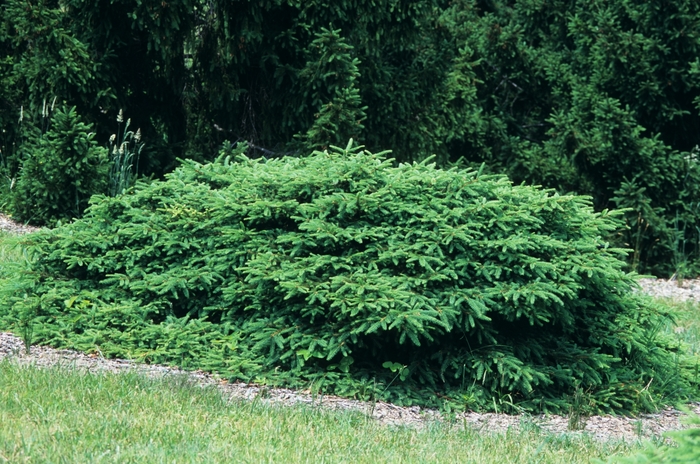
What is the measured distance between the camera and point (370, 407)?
496cm

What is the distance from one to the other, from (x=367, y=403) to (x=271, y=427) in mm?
1017

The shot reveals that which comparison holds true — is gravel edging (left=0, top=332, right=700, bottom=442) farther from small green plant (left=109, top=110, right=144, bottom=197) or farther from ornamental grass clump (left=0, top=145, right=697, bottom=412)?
small green plant (left=109, top=110, right=144, bottom=197)

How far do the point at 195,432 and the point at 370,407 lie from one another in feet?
4.32

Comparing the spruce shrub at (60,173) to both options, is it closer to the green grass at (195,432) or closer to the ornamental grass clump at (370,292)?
the ornamental grass clump at (370,292)

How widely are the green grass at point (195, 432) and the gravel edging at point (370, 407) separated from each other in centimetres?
19

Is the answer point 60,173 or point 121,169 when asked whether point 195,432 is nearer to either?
point 121,169

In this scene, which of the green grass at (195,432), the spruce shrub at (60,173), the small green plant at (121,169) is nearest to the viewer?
the green grass at (195,432)

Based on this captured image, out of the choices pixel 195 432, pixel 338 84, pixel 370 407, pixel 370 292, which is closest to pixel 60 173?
pixel 338 84

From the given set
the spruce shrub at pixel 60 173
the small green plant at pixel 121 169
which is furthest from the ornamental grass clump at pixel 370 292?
the spruce shrub at pixel 60 173

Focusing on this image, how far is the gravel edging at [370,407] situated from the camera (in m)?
4.88

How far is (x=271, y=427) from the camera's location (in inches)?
165

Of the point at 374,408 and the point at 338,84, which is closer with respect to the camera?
the point at 374,408

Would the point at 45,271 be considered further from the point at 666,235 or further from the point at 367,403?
the point at 666,235

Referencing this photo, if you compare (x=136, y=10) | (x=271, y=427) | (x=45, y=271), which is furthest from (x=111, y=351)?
(x=136, y=10)
